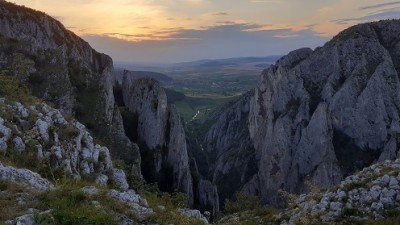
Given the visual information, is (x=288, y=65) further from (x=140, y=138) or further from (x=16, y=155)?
(x=16, y=155)

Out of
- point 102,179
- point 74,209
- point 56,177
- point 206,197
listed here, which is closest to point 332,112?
point 206,197

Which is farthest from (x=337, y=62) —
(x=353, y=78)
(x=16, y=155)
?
(x=16, y=155)

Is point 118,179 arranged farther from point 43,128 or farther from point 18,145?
point 18,145

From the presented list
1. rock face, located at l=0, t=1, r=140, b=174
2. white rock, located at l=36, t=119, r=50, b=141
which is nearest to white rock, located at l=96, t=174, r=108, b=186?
white rock, located at l=36, t=119, r=50, b=141

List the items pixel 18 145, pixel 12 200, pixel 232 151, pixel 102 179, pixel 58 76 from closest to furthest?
pixel 12 200, pixel 18 145, pixel 102 179, pixel 58 76, pixel 232 151

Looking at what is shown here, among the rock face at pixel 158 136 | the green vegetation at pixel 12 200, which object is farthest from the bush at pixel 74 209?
the rock face at pixel 158 136

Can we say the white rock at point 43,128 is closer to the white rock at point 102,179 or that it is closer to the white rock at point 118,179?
the white rock at point 102,179
